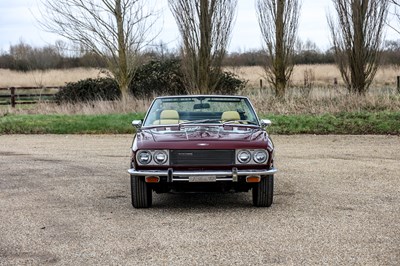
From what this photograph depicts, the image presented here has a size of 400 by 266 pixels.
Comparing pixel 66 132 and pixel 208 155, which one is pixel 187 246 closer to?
pixel 208 155

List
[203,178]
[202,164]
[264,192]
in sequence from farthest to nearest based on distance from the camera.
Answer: [264,192] → [202,164] → [203,178]

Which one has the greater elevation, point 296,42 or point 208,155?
point 296,42

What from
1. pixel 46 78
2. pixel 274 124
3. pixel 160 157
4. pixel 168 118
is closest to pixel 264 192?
pixel 160 157

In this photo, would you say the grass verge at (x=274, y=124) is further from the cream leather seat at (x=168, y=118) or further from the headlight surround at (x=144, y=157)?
the headlight surround at (x=144, y=157)

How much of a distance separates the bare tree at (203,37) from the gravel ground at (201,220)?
33.5ft

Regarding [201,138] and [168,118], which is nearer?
[201,138]

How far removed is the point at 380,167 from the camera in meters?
11.2

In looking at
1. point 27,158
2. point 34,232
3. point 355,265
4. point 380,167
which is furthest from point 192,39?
point 355,265

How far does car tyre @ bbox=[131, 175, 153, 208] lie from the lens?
7.57 metres

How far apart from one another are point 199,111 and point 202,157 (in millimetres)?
1827

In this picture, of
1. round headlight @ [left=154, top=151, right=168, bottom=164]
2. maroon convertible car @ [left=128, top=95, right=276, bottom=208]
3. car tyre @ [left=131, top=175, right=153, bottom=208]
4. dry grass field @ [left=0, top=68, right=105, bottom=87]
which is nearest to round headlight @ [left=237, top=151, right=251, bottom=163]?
maroon convertible car @ [left=128, top=95, right=276, bottom=208]

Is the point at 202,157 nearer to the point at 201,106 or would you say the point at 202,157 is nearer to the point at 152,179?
the point at 152,179

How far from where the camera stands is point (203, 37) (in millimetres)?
21656

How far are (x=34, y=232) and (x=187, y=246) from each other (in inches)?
69.0
